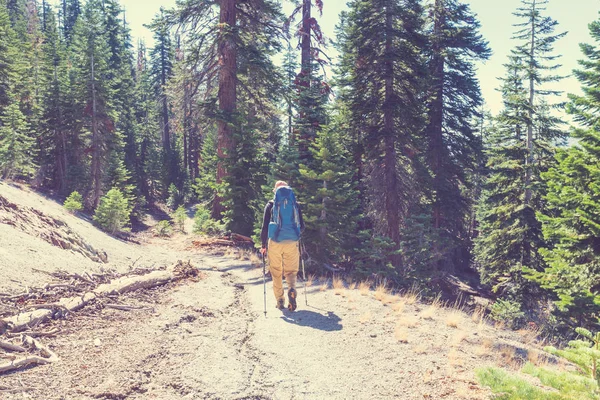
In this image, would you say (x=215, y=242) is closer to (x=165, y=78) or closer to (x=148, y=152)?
(x=148, y=152)

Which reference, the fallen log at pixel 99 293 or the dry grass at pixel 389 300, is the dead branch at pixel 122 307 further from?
the dry grass at pixel 389 300

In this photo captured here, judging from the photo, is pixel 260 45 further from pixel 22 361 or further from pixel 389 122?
pixel 22 361

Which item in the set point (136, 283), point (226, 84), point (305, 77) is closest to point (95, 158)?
point (226, 84)

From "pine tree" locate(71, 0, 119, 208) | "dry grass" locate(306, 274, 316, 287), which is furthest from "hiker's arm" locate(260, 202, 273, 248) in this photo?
"pine tree" locate(71, 0, 119, 208)

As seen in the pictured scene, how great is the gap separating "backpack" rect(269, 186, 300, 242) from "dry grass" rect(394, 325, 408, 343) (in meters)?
2.38

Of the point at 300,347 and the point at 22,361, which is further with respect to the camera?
the point at 300,347

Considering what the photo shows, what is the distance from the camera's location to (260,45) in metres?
17.5

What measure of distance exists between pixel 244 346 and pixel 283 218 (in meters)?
2.48

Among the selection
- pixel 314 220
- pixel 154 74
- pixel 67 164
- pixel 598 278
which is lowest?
pixel 598 278

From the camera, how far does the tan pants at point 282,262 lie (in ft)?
23.3

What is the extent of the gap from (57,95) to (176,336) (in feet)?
111

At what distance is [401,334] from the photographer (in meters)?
5.69

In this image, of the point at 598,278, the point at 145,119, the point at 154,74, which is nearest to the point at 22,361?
the point at 598,278

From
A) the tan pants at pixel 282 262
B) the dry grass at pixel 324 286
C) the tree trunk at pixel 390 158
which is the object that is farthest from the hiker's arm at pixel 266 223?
the tree trunk at pixel 390 158
